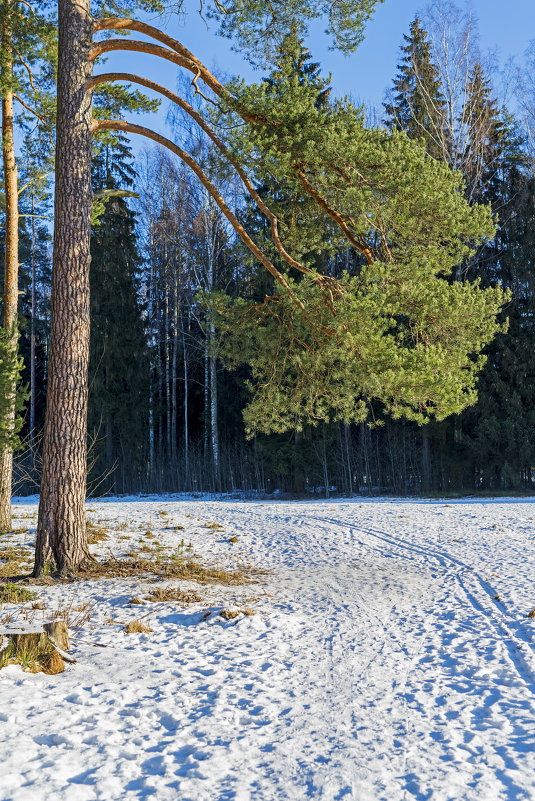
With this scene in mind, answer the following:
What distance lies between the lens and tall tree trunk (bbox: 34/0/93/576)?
6090 mm

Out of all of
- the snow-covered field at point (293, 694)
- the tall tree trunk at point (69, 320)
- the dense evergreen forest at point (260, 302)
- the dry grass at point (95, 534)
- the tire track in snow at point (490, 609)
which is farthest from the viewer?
the dense evergreen forest at point (260, 302)

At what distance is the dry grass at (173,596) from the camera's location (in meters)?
5.19

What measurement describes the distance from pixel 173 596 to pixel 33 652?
6.10ft

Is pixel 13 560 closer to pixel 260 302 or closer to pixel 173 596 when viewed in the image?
pixel 173 596

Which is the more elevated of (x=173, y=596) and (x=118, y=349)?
(x=118, y=349)

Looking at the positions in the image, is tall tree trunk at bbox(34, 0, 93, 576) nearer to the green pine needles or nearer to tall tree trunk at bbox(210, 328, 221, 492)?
the green pine needles

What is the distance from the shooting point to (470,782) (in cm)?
232

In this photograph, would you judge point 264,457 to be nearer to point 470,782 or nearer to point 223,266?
point 223,266

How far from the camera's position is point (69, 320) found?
20.3 feet

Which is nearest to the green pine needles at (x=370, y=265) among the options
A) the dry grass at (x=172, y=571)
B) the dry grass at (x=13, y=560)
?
the dry grass at (x=172, y=571)

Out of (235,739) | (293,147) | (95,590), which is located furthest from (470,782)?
(293,147)

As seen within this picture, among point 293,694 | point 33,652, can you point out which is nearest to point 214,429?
point 33,652

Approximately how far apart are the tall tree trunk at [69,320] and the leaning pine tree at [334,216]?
1cm

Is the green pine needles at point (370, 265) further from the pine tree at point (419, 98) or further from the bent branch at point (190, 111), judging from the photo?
the pine tree at point (419, 98)
